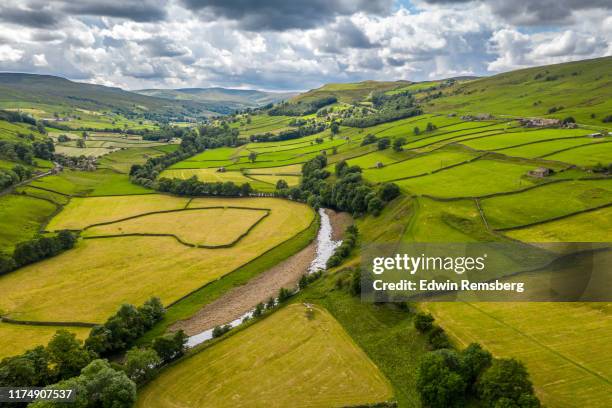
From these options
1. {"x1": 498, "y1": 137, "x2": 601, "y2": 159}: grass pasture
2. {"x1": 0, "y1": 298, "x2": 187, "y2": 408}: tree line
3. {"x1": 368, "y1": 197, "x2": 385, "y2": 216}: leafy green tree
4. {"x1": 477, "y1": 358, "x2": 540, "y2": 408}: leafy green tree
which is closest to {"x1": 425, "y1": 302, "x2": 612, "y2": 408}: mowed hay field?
{"x1": 477, "y1": 358, "x2": 540, "y2": 408}: leafy green tree

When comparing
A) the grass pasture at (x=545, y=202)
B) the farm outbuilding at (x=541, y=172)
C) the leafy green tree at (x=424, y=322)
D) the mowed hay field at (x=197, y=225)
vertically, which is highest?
the farm outbuilding at (x=541, y=172)

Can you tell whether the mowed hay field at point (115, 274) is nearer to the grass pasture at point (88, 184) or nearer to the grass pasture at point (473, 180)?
the grass pasture at point (473, 180)

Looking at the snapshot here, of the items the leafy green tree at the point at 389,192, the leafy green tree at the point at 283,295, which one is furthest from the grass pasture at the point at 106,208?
the leafy green tree at the point at 283,295

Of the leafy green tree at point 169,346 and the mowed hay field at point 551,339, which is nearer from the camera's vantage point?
the mowed hay field at point 551,339

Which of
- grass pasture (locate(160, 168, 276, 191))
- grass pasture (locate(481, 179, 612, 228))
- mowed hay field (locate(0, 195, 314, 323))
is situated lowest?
mowed hay field (locate(0, 195, 314, 323))

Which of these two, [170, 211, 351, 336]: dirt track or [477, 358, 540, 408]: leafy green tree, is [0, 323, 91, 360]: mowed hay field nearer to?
[170, 211, 351, 336]: dirt track

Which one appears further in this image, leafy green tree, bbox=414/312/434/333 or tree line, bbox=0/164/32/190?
tree line, bbox=0/164/32/190

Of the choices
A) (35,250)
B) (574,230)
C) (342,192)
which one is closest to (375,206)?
(342,192)

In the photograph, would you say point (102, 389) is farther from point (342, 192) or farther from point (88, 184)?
point (88, 184)
